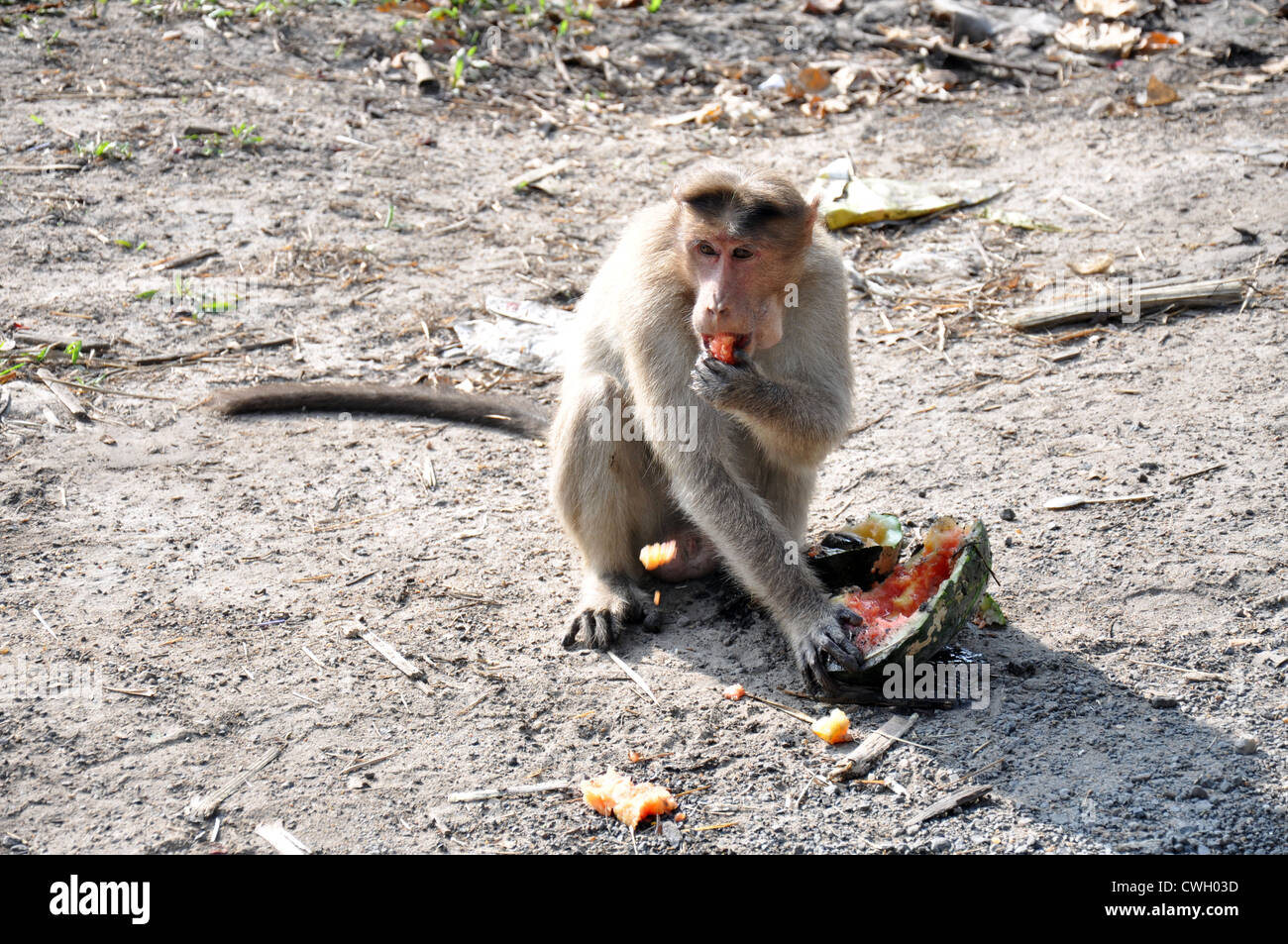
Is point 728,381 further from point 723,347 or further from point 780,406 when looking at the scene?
point 780,406

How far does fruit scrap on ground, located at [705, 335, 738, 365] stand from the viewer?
4656mm

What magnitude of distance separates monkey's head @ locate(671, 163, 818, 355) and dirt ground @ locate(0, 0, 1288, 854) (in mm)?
1340

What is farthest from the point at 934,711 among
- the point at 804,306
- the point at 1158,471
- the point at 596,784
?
the point at 1158,471

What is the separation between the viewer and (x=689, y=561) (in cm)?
559

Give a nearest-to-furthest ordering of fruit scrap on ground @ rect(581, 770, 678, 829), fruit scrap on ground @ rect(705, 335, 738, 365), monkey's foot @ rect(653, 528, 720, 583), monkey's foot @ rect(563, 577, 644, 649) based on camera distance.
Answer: fruit scrap on ground @ rect(581, 770, 678, 829) < fruit scrap on ground @ rect(705, 335, 738, 365) < monkey's foot @ rect(563, 577, 644, 649) < monkey's foot @ rect(653, 528, 720, 583)

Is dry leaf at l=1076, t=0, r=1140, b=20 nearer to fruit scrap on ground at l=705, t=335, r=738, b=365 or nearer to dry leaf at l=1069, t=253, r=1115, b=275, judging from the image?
dry leaf at l=1069, t=253, r=1115, b=275

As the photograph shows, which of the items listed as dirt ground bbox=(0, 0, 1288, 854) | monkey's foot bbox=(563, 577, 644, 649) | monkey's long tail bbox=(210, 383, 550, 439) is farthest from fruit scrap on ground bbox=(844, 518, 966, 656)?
monkey's long tail bbox=(210, 383, 550, 439)

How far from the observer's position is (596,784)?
4055 mm

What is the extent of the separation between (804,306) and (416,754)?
237cm

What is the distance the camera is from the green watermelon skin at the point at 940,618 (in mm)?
4363

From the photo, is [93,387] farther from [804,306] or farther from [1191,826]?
[1191,826]

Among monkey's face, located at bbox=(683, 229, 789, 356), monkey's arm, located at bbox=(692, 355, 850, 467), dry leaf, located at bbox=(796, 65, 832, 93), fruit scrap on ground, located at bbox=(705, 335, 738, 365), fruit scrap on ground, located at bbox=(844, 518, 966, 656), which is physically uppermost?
dry leaf, located at bbox=(796, 65, 832, 93)

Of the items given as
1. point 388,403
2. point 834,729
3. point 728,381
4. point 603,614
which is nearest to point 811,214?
point 728,381

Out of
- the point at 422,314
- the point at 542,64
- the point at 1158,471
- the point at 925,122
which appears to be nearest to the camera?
the point at 1158,471
